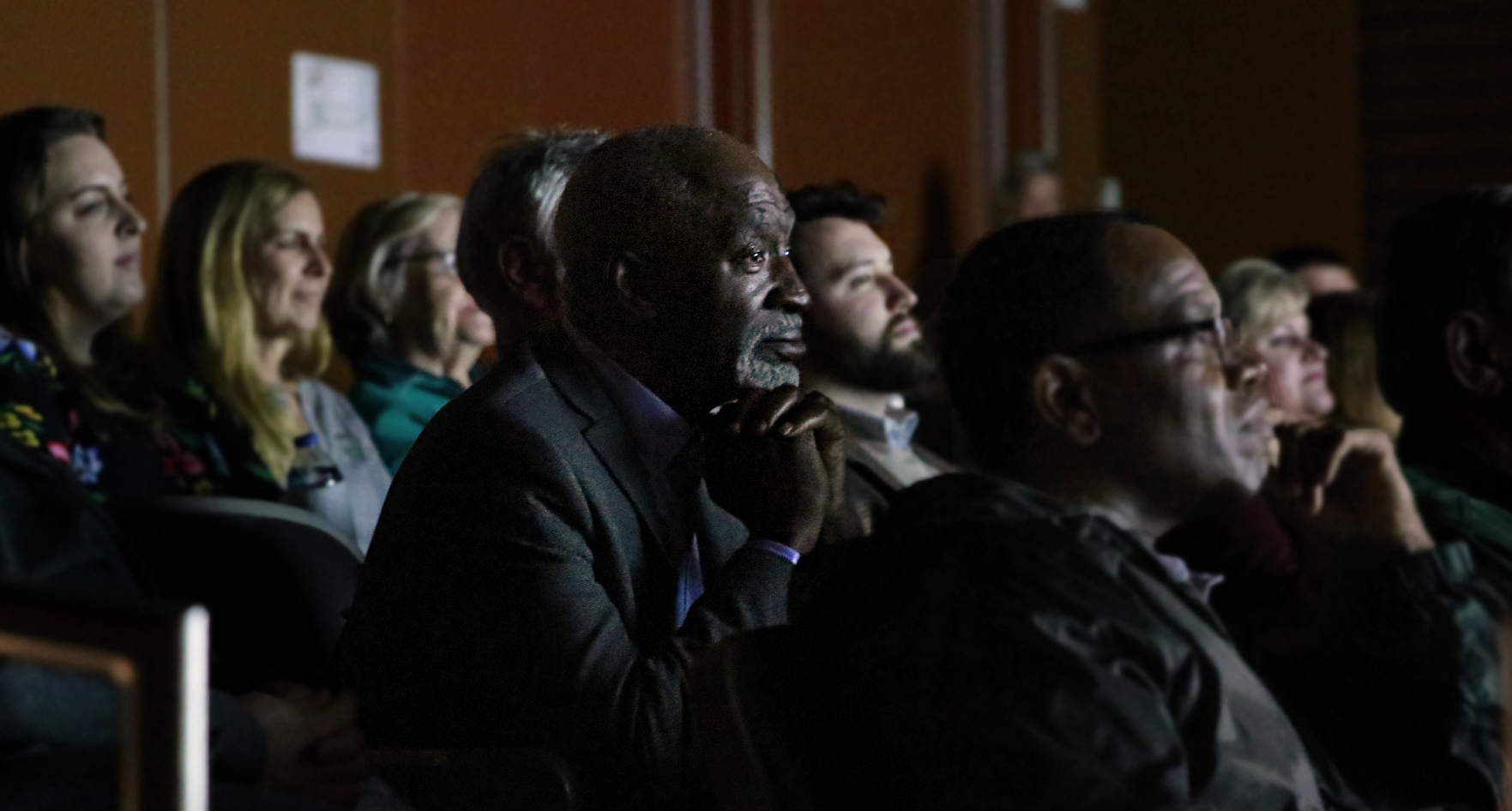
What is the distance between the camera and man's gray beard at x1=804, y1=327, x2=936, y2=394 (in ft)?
11.8

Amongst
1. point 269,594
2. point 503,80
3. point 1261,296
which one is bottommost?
point 269,594

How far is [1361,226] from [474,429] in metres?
6.39

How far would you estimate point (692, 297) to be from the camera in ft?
6.72

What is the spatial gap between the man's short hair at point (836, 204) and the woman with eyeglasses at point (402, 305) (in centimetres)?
66

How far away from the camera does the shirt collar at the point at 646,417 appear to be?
2047 mm

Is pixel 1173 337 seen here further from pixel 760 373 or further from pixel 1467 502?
pixel 1467 502

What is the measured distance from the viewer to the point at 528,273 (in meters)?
2.55

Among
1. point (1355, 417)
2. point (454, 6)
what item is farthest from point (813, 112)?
point (1355, 417)

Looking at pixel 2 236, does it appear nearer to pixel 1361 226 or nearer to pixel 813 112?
pixel 813 112

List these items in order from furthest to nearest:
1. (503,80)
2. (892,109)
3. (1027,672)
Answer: (892,109), (503,80), (1027,672)

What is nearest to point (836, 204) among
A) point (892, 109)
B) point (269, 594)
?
point (269, 594)

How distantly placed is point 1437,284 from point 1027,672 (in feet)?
5.38

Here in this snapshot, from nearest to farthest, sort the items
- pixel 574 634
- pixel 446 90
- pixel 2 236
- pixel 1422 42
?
pixel 574 634 → pixel 2 236 → pixel 446 90 → pixel 1422 42

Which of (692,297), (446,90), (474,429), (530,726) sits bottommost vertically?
(530,726)
